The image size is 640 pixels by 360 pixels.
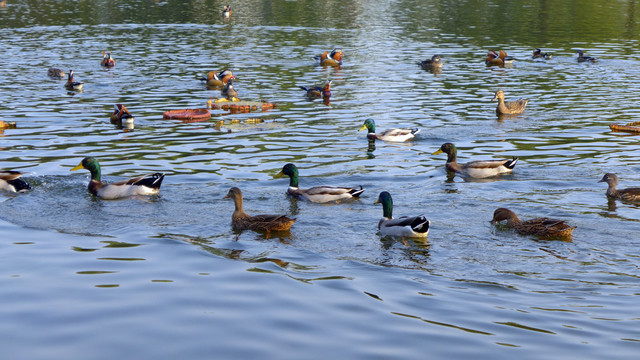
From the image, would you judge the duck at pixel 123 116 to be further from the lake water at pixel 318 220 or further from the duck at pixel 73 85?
the duck at pixel 73 85

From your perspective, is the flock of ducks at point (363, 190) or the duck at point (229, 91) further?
the duck at point (229, 91)

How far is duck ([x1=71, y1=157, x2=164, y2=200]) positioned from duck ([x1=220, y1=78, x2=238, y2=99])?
39.5 feet

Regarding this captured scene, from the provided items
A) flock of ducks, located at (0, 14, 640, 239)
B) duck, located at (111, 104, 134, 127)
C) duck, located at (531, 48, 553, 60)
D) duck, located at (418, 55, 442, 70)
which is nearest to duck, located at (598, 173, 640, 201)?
flock of ducks, located at (0, 14, 640, 239)

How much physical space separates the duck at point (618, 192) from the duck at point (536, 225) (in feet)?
9.29

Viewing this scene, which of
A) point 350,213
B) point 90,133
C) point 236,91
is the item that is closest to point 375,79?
point 236,91

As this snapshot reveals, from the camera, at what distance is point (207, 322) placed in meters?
10.6

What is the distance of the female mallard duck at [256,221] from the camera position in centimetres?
1505

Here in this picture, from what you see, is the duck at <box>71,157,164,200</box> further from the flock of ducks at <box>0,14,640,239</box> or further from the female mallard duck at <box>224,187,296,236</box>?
the female mallard duck at <box>224,187,296,236</box>

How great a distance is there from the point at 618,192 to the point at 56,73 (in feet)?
82.7

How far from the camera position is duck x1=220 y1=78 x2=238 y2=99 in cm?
2988

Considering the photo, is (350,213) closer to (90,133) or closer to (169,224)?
(169,224)

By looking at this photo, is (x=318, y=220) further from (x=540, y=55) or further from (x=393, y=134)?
(x=540, y=55)

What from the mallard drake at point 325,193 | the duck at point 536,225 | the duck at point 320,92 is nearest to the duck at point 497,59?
the duck at point 320,92

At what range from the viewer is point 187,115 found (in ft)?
88.5
